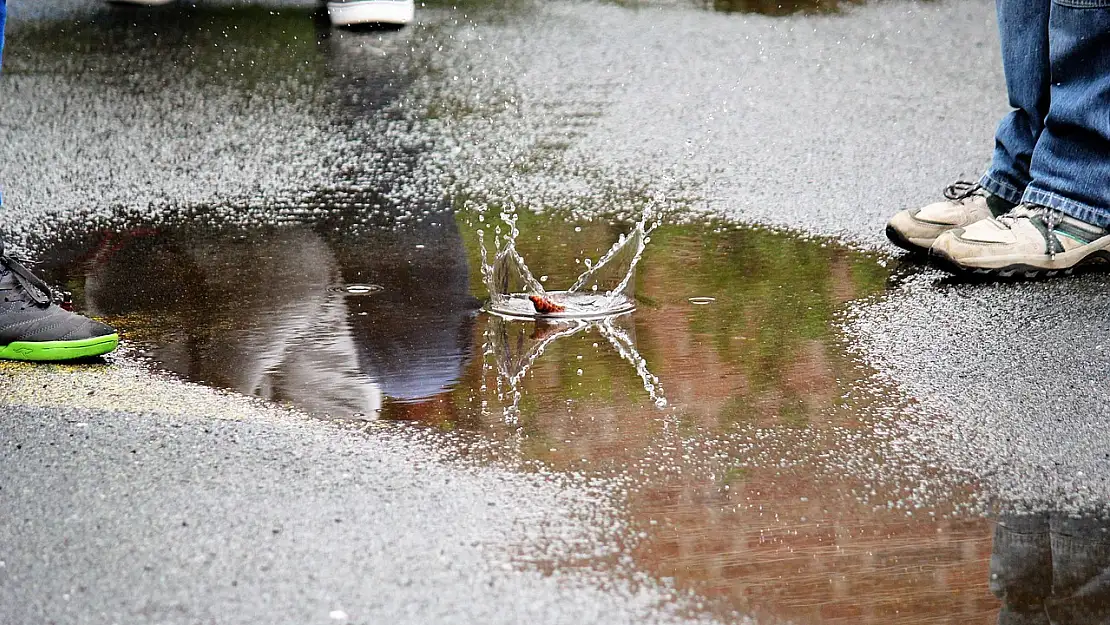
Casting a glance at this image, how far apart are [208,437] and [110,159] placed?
2.54 m

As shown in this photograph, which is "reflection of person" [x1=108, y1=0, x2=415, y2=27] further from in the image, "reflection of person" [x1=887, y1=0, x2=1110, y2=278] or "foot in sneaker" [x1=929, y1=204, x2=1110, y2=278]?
"foot in sneaker" [x1=929, y1=204, x2=1110, y2=278]

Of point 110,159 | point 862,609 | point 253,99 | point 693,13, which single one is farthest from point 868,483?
point 693,13

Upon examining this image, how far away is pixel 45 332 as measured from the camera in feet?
9.09

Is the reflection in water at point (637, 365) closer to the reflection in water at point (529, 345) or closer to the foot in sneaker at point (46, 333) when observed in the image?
the reflection in water at point (529, 345)

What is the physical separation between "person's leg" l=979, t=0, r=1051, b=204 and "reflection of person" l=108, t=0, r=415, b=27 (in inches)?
137

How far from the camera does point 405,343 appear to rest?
285 centimetres

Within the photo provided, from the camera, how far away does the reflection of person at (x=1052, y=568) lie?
5.91 ft

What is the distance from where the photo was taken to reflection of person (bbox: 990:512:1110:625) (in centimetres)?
180

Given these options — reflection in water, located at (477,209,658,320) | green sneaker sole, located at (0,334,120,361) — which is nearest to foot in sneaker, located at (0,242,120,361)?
green sneaker sole, located at (0,334,120,361)

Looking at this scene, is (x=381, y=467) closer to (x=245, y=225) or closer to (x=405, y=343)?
(x=405, y=343)

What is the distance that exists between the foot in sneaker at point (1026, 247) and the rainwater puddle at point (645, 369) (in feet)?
0.62

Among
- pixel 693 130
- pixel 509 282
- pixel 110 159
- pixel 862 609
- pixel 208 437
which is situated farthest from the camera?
pixel 693 130

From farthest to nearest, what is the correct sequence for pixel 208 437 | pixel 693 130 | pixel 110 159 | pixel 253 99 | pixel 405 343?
pixel 253 99, pixel 693 130, pixel 110 159, pixel 405 343, pixel 208 437

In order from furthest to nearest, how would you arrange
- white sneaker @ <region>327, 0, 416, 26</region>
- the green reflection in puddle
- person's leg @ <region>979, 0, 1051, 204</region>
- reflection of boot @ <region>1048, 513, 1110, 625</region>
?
white sneaker @ <region>327, 0, 416, 26</region>
person's leg @ <region>979, 0, 1051, 204</region>
the green reflection in puddle
reflection of boot @ <region>1048, 513, 1110, 625</region>
